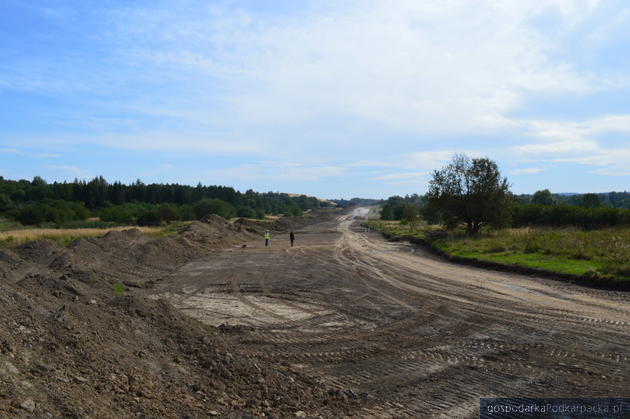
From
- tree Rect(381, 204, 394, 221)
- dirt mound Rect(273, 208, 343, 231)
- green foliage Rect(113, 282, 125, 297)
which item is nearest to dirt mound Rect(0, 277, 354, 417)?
green foliage Rect(113, 282, 125, 297)

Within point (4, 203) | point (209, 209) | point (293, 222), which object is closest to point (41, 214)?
point (4, 203)

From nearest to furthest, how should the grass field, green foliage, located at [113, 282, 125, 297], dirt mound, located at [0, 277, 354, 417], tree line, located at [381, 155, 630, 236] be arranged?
dirt mound, located at [0, 277, 354, 417]
green foliage, located at [113, 282, 125, 297]
the grass field
tree line, located at [381, 155, 630, 236]

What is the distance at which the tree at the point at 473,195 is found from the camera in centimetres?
3488

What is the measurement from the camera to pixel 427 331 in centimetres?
1092

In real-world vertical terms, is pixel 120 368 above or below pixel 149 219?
below

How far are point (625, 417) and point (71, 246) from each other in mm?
24935

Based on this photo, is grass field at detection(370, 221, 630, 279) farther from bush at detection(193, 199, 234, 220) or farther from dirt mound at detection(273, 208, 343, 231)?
bush at detection(193, 199, 234, 220)

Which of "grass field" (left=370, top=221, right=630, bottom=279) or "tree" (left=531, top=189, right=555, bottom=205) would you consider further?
"tree" (left=531, top=189, right=555, bottom=205)

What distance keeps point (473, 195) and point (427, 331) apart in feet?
88.3

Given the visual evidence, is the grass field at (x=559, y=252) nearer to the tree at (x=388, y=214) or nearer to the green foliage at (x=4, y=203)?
the tree at (x=388, y=214)

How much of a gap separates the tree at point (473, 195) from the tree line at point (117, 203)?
45.7 metres

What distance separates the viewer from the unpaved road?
23.9ft

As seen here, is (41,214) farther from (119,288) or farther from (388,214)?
(388,214)

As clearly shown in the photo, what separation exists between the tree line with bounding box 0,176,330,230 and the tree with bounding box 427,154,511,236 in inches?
1798
